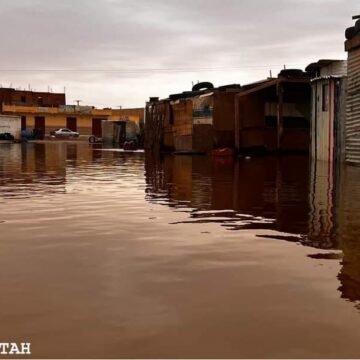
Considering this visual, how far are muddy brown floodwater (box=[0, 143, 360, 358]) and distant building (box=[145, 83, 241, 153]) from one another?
19.2 meters

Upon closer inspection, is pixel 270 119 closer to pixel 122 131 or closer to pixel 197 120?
pixel 197 120

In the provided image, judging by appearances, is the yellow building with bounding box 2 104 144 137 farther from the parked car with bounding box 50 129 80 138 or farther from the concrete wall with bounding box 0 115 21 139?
the concrete wall with bounding box 0 115 21 139

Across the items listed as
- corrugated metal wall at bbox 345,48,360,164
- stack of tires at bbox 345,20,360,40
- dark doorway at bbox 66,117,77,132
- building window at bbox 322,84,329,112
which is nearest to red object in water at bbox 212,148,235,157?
building window at bbox 322,84,329,112

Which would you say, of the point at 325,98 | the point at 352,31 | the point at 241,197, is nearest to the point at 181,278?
the point at 241,197

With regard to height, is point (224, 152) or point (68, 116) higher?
point (68, 116)

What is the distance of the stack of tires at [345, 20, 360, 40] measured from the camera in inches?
721

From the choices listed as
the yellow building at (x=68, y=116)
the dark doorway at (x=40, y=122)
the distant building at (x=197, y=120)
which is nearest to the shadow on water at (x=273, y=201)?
the distant building at (x=197, y=120)

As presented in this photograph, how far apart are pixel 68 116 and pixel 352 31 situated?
6867cm

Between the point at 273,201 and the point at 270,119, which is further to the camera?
the point at 270,119

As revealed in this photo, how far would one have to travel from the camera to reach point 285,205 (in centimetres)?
962

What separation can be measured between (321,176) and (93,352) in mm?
13480

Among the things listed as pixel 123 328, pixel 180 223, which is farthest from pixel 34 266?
pixel 180 223

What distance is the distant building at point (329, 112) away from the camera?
20.5 meters

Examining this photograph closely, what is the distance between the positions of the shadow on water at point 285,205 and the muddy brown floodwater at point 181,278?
3cm
